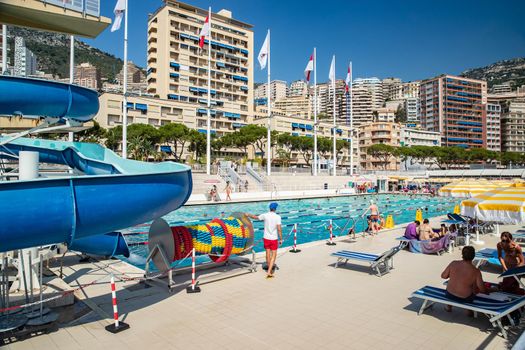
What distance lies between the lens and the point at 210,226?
8727mm

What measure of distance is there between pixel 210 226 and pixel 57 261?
495cm

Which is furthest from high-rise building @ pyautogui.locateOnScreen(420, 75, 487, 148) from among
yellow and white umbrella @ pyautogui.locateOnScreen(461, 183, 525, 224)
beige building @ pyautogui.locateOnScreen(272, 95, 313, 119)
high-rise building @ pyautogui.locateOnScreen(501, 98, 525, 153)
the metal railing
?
the metal railing

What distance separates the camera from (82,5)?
11.5 metres

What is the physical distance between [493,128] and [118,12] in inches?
6164

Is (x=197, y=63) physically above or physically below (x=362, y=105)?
below

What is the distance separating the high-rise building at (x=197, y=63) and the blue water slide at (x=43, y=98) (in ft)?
222

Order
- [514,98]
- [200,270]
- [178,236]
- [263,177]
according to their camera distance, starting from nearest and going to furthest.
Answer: [178,236] < [200,270] < [263,177] < [514,98]

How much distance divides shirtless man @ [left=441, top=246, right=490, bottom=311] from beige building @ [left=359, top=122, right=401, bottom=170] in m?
108

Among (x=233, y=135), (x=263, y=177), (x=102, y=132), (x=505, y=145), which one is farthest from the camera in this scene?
(x=505, y=145)

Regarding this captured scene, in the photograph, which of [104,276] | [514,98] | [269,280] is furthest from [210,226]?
[514,98]

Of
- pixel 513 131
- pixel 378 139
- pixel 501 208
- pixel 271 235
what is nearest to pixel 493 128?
pixel 513 131

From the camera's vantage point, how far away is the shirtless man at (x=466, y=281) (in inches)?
241

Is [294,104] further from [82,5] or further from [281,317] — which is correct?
[281,317]

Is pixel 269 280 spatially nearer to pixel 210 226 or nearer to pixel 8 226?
pixel 210 226
